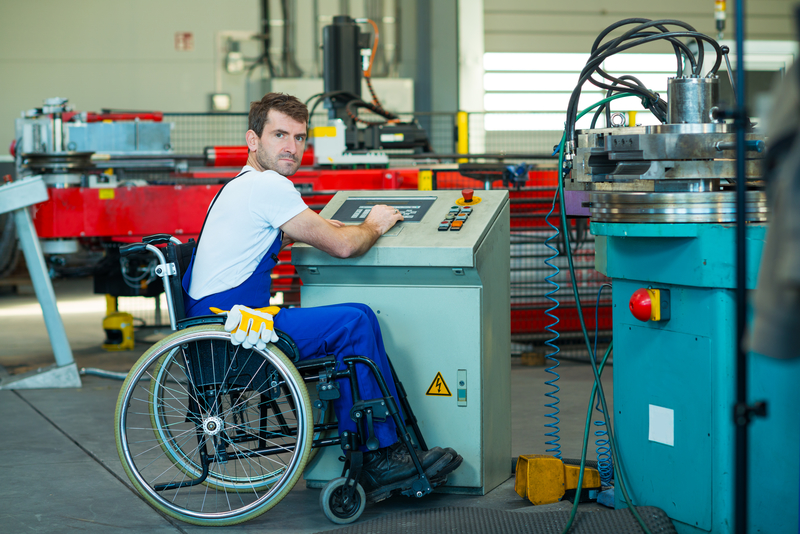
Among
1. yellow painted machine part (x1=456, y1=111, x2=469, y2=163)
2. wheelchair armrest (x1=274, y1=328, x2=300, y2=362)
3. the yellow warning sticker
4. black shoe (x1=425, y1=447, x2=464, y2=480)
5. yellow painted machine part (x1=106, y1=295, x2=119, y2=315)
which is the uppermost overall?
yellow painted machine part (x1=456, y1=111, x2=469, y2=163)

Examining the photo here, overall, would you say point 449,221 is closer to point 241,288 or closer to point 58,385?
point 241,288

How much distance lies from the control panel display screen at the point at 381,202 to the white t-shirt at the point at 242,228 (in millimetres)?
324

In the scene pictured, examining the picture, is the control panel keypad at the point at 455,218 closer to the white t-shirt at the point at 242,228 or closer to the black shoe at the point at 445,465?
the white t-shirt at the point at 242,228

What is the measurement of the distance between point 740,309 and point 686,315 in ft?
2.55

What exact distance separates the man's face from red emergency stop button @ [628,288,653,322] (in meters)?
1.14

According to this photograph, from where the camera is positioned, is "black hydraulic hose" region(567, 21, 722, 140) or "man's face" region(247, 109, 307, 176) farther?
"man's face" region(247, 109, 307, 176)

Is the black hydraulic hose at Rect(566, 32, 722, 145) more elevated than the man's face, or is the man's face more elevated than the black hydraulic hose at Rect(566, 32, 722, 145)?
the black hydraulic hose at Rect(566, 32, 722, 145)

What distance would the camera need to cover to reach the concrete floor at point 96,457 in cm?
245

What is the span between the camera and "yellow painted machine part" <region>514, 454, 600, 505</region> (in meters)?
2.50

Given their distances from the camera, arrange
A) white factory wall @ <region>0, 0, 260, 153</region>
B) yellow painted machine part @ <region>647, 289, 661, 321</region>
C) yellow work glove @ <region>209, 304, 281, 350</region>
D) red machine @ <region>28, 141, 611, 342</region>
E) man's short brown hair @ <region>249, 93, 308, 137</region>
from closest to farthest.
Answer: yellow painted machine part @ <region>647, 289, 661, 321</region>, yellow work glove @ <region>209, 304, 281, 350</region>, man's short brown hair @ <region>249, 93, 308, 137</region>, red machine @ <region>28, 141, 611, 342</region>, white factory wall @ <region>0, 0, 260, 153</region>

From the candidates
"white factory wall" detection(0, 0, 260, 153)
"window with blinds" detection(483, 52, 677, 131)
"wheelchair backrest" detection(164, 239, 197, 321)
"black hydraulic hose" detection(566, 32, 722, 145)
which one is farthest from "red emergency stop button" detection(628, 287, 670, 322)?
"white factory wall" detection(0, 0, 260, 153)

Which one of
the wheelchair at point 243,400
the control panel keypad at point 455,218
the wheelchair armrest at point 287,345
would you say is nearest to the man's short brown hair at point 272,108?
the wheelchair at point 243,400

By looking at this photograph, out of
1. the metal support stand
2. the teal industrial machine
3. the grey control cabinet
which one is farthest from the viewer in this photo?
the metal support stand

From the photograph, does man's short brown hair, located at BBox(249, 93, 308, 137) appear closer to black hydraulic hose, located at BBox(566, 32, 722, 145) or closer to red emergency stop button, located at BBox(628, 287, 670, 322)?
black hydraulic hose, located at BBox(566, 32, 722, 145)
